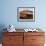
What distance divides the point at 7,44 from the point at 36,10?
5.00ft

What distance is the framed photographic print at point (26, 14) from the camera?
15.5 feet

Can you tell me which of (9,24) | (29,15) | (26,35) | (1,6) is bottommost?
(26,35)

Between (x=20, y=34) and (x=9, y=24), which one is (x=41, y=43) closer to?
(x=20, y=34)

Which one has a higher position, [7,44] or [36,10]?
[36,10]

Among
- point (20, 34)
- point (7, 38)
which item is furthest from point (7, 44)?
point (20, 34)

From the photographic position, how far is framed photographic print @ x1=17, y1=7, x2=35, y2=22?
4719mm

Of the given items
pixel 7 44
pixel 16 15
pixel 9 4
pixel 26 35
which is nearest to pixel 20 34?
pixel 26 35

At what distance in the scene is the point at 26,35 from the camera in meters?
4.23

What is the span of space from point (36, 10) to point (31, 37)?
40.7 inches

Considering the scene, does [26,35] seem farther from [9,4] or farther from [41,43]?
[9,4]

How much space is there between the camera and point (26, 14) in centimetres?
475

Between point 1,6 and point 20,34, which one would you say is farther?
point 1,6

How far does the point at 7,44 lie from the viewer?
4.24 metres

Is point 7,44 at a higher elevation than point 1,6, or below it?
below
